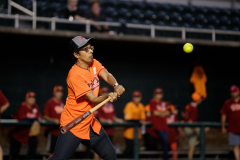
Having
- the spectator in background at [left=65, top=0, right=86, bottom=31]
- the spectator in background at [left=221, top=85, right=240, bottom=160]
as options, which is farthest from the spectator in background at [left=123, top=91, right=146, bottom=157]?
the spectator in background at [left=65, top=0, right=86, bottom=31]

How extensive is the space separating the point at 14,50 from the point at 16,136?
3.21m

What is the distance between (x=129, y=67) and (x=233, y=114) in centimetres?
361

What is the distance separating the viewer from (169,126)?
7840 millimetres

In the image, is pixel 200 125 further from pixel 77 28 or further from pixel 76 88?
pixel 76 88

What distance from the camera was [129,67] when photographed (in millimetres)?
10461

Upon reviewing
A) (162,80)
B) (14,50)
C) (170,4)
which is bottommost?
(162,80)

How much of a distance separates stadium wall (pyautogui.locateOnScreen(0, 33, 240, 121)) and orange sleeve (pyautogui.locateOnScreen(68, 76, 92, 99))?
5.16 meters

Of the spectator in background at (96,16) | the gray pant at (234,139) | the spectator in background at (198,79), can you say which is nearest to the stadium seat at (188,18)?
the spectator in background at (198,79)

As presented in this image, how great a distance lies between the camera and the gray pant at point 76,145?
3877 mm

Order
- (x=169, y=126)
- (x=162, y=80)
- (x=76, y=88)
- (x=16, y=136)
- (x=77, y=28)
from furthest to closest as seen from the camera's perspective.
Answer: (x=162, y=80) < (x=77, y=28) < (x=169, y=126) < (x=16, y=136) < (x=76, y=88)

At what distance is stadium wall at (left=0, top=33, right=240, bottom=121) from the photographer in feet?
31.3

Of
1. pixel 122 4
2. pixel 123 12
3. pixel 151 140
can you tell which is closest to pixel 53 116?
pixel 151 140

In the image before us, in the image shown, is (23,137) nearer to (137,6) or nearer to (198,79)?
(198,79)

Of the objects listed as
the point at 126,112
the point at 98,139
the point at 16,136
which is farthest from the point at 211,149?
the point at 98,139
